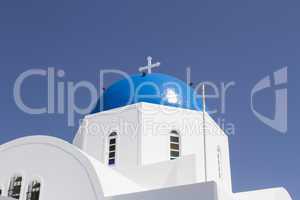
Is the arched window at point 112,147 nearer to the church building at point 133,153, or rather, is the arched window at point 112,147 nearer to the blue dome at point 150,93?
the church building at point 133,153

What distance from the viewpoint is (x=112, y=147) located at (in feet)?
49.1

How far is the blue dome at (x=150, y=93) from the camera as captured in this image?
15.4 m

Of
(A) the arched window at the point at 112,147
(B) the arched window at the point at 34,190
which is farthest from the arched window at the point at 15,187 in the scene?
(A) the arched window at the point at 112,147

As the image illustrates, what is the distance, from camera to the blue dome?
15.4 meters

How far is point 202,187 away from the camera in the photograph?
8.98 metres

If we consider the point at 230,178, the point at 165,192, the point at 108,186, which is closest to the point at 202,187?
the point at 165,192

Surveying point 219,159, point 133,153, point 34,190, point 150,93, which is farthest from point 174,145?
point 34,190

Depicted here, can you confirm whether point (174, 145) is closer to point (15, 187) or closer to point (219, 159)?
point (219, 159)

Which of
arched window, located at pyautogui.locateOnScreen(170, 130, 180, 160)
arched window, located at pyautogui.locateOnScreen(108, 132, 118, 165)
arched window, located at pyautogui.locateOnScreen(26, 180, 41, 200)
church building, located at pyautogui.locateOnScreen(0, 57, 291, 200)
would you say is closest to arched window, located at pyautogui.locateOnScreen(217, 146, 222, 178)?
church building, located at pyautogui.locateOnScreen(0, 57, 291, 200)

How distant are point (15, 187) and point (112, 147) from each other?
14.7 feet

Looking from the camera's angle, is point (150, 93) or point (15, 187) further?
point (150, 93)

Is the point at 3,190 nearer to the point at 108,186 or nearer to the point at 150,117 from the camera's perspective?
the point at 108,186

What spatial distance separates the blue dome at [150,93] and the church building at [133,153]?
4cm

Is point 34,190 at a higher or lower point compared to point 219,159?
lower
